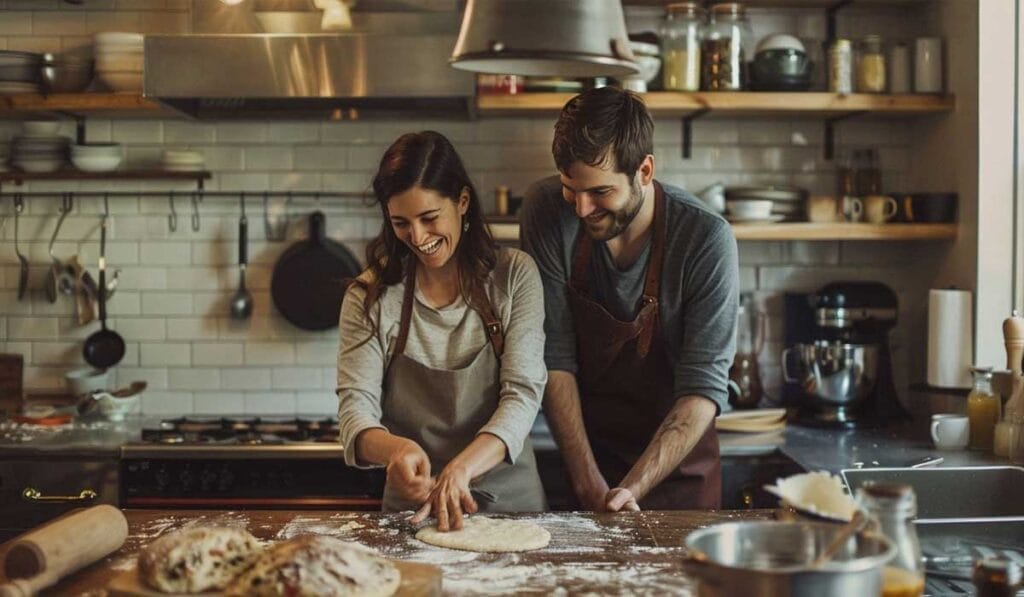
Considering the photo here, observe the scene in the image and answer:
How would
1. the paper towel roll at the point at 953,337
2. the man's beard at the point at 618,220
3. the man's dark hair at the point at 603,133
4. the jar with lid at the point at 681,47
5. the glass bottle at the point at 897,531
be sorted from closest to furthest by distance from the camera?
the glass bottle at the point at 897,531
the man's dark hair at the point at 603,133
the man's beard at the point at 618,220
the paper towel roll at the point at 953,337
the jar with lid at the point at 681,47

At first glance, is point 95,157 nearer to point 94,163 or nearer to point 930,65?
point 94,163

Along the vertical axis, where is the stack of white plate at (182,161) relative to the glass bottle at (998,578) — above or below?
above

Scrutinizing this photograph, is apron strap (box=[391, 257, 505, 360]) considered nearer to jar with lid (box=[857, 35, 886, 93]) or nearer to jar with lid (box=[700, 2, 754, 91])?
jar with lid (box=[700, 2, 754, 91])

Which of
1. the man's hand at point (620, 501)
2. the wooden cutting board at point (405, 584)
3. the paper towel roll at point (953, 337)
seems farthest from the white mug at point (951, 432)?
the wooden cutting board at point (405, 584)

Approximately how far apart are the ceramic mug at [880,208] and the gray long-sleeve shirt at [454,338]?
1977mm

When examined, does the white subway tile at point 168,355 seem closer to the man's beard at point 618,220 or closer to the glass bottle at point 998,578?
the man's beard at point 618,220

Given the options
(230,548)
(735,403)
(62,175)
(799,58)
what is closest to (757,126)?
(799,58)

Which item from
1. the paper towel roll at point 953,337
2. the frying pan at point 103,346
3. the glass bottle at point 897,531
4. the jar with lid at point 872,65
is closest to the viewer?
the glass bottle at point 897,531

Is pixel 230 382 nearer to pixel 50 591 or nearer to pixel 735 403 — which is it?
pixel 735 403

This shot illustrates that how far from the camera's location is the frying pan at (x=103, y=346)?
188 inches

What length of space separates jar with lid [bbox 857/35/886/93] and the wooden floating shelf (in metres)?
0.52

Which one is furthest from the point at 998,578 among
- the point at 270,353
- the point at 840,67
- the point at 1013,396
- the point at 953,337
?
the point at 270,353

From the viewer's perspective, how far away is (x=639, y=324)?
3.23m

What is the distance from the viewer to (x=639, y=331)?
324 cm
